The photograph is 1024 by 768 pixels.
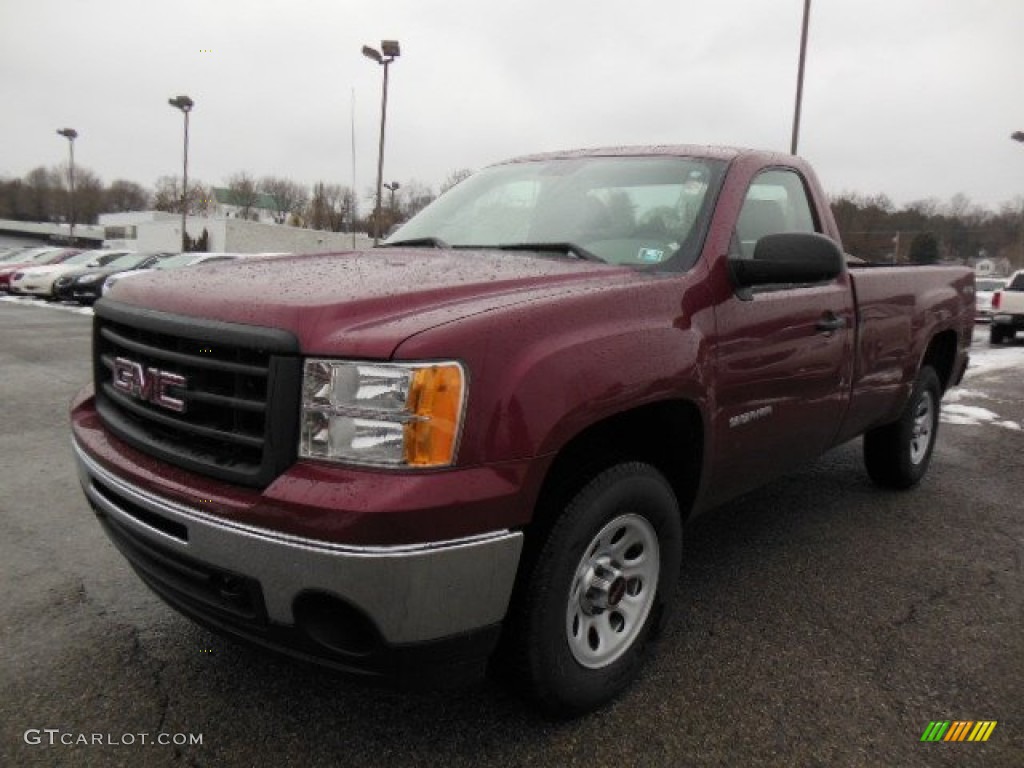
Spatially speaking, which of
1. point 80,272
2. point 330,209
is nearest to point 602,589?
point 80,272

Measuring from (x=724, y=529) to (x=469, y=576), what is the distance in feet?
8.33

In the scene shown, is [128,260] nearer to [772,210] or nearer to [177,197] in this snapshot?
[772,210]

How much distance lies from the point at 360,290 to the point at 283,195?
348 feet

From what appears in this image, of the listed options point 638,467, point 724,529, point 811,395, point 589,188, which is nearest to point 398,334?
point 638,467

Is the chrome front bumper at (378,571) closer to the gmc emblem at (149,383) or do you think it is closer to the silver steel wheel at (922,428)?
the gmc emblem at (149,383)

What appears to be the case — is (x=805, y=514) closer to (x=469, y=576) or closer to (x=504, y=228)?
(x=504, y=228)

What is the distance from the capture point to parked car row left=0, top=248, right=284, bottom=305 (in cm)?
1923

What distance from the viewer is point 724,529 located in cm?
410

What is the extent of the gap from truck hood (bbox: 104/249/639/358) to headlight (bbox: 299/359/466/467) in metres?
0.06

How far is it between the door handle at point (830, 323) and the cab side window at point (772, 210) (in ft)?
1.38

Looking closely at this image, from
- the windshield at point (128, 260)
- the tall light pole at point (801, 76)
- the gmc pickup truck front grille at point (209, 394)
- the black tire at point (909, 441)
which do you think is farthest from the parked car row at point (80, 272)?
the gmc pickup truck front grille at point (209, 394)

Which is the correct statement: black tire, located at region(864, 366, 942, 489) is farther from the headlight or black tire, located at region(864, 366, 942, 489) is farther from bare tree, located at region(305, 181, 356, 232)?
bare tree, located at region(305, 181, 356, 232)

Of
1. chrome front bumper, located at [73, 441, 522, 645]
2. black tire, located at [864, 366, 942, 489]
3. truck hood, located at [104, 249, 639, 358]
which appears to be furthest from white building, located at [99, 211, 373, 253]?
chrome front bumper, located at [73, 441, 522, 645]

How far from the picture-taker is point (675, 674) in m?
2.64
